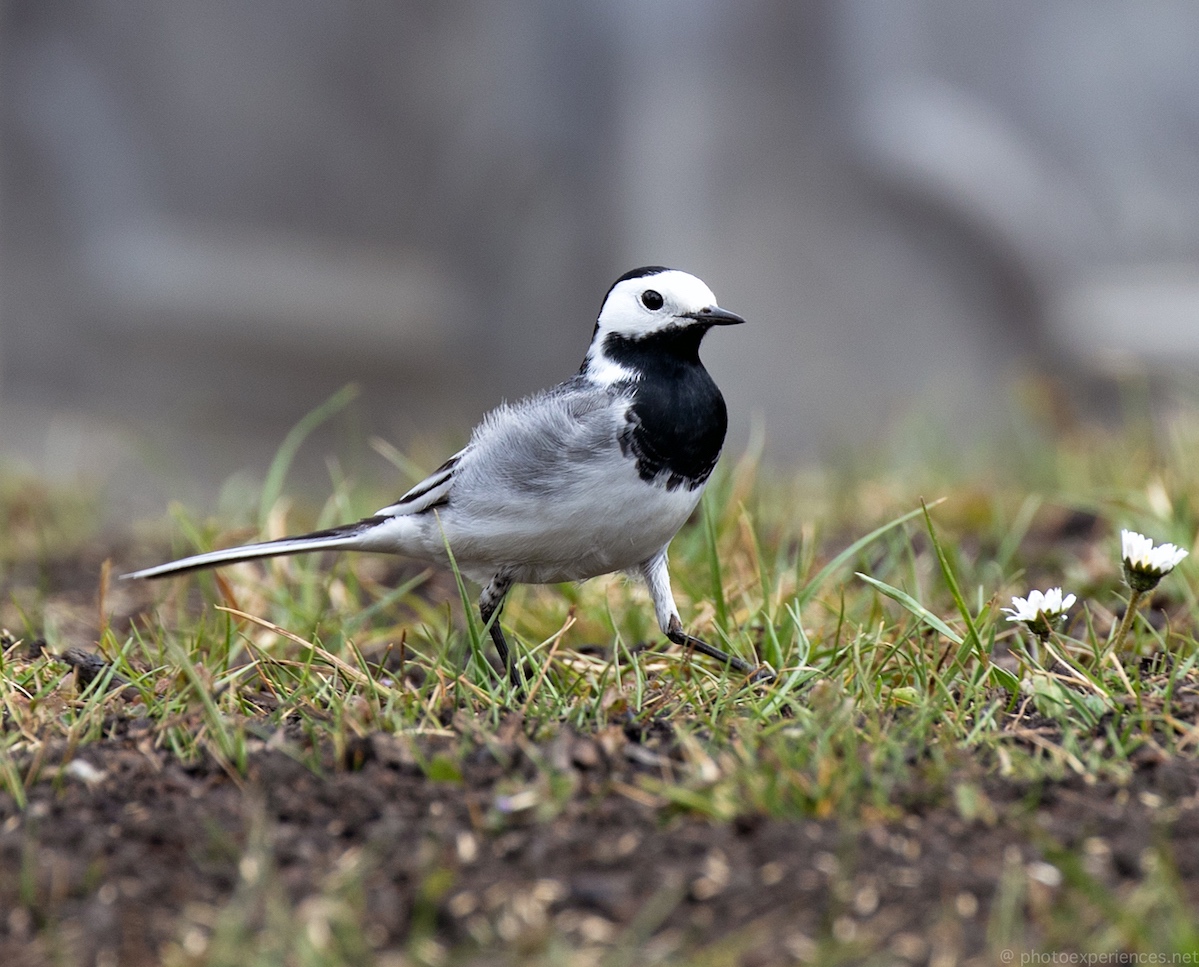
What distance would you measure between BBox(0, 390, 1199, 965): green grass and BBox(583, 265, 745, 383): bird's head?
1.58 feet

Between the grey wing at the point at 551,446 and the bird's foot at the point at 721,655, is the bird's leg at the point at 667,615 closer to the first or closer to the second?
the bird's foot at the point at 721,655

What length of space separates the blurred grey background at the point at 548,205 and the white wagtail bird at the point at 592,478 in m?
3.60

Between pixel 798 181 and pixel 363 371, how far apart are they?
2789 mm

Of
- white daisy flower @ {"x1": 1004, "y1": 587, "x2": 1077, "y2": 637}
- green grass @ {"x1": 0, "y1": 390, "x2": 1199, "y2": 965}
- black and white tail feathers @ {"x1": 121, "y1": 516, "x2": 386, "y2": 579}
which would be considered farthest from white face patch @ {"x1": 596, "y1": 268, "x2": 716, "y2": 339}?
white daisy flower @ {"x1": 1004, "y1": 587, "x2": 1077, "y2": 637}

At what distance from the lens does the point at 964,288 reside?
779 centimetres

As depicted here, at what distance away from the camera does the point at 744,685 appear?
308 centimetres

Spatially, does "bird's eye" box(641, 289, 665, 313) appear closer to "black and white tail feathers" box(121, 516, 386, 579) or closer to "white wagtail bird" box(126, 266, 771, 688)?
"white wagtail bird" box(126, 266, 771, 688)

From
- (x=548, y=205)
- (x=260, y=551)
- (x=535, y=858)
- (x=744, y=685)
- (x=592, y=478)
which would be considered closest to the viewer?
(x=535, y=858)

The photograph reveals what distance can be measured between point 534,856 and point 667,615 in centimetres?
124

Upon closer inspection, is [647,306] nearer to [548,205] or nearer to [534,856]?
[534,856]

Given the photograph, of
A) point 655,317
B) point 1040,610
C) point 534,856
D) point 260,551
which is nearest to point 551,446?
point 655,317

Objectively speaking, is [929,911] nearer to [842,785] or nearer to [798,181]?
[842,785]

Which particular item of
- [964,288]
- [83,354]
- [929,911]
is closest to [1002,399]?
[964,288]

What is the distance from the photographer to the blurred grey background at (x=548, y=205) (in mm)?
7410
